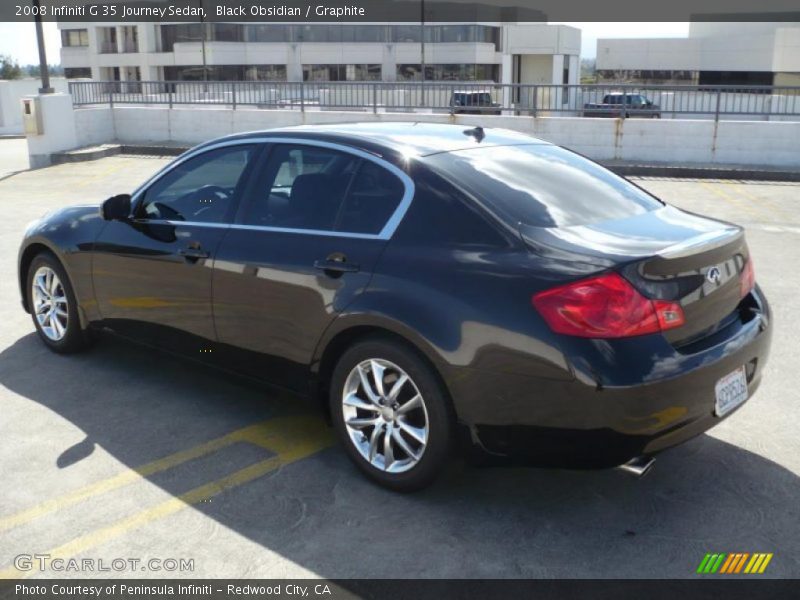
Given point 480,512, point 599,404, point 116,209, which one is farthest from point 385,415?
point 116,209

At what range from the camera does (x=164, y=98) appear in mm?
21594

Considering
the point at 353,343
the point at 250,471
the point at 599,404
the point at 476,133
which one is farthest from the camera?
the point at 476,133

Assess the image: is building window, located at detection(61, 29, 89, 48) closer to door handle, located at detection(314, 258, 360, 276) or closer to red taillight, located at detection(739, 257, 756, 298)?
door handle, located at detection(314, 258, 360, 276)

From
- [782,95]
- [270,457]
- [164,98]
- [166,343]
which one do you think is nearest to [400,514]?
[270,457]

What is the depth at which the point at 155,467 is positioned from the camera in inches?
168

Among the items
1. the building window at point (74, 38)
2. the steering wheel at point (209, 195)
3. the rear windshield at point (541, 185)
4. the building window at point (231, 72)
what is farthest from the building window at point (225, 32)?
the rear windshield at point (541, 185)

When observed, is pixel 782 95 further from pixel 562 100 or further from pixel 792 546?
pixel 792 546

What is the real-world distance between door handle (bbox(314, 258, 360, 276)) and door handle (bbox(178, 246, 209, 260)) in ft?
2.83

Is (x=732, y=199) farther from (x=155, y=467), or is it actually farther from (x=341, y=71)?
(x=341, y=71)

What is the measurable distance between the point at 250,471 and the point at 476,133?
6.98 ft

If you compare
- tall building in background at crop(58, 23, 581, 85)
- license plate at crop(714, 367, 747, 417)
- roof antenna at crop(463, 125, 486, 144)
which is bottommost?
license plate at crop(714, 367, 747, 417)

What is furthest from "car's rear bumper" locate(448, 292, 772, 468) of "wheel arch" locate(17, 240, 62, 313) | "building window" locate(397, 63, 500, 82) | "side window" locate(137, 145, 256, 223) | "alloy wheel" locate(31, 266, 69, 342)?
"building window" locate(397, 63, 500, 82)

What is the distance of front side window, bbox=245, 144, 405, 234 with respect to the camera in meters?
4.04

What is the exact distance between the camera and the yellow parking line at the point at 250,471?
141 inches
